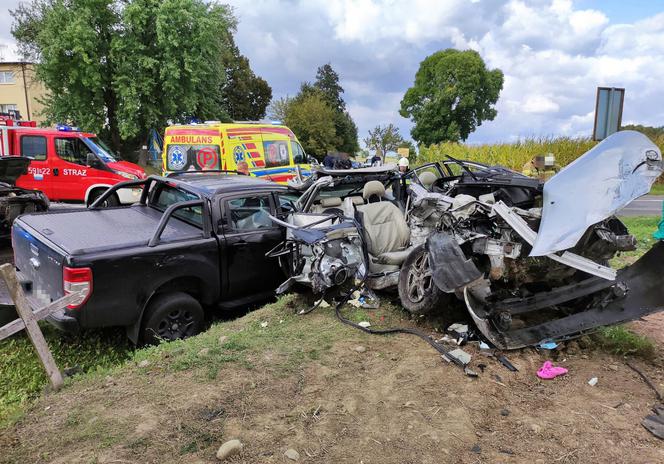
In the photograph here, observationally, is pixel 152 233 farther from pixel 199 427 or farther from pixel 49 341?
pixel 199 427

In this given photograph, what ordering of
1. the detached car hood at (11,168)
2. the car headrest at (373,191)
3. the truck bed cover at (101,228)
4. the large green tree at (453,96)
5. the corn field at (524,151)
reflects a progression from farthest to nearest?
the large green tree at (453,96) → the corn field at (524,151) → the detached car hood at (11,168) → the car headrest at (373,191) → the truck bed cover at (101,228)

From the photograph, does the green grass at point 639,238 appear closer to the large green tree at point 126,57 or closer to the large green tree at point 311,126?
the large green tree at point 126,57

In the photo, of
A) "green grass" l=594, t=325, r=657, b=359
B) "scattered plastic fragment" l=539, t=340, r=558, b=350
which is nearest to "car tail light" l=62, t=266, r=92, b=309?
"scattered plastic fragment" l=539, t=340, r=558, b=350

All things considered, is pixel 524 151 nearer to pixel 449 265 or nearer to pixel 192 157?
pixel 192 157

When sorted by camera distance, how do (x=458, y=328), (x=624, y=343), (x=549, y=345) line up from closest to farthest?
(x=549, y=345) → (x=624, y=343) → (x=458, y=328)

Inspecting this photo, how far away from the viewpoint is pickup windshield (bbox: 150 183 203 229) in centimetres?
532

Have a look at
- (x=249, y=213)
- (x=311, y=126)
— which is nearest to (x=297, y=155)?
(x=249, y=213)

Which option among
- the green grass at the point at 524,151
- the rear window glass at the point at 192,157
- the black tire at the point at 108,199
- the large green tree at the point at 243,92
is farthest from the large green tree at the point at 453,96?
the black tire at the point at 108,199

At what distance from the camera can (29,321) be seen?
3.58 metres

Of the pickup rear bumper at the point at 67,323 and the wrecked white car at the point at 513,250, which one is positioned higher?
the wrecked white car at the point at 513,250

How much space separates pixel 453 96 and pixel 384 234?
4644 cm

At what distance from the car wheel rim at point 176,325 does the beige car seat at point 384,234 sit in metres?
2.14

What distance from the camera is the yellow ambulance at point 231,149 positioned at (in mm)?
10828

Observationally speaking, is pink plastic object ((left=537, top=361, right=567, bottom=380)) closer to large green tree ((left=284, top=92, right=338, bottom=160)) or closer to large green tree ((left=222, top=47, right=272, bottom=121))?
large green tree ((left=284, top=92, right=338, bottom=160))
